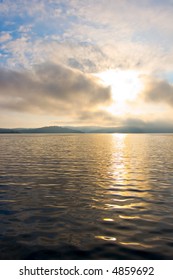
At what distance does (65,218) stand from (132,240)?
5.45m

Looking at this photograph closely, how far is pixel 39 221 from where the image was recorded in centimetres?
1616

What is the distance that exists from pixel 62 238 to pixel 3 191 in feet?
43.1

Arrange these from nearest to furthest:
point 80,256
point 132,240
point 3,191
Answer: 1. point 80,256
2. point 132,240
3. point 3,191

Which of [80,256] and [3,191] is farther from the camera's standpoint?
[3,191]

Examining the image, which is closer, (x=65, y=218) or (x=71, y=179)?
(x=65, y=218)

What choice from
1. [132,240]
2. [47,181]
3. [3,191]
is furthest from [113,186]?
[132,240]

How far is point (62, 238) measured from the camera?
530 inches

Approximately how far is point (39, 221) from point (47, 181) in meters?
13.7

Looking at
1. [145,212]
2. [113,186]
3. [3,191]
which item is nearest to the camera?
[145,212]

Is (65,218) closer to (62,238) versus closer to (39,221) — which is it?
(39,221)

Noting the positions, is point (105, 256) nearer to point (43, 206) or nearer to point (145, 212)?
point (145, 212)
